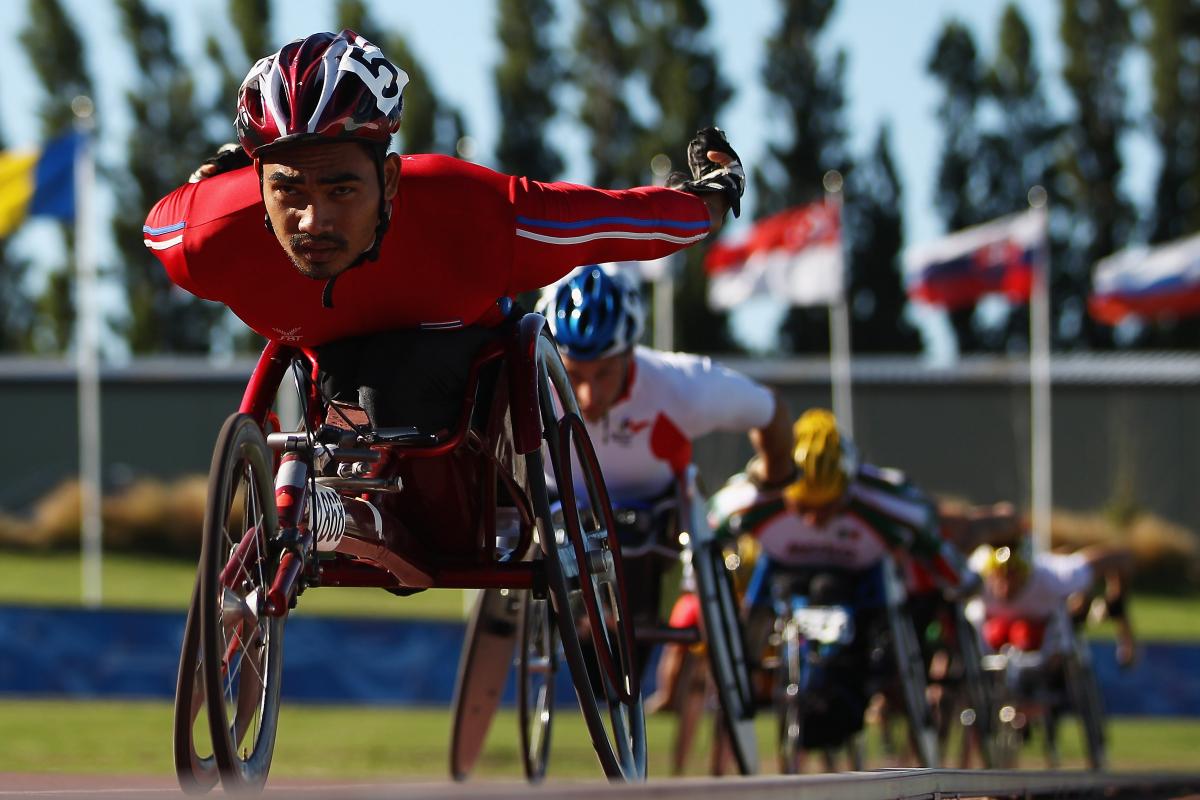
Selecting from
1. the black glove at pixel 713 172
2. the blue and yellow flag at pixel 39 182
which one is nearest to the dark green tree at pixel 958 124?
the blue and yellow flag at pixel 39 182

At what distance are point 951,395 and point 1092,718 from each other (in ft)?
98.8

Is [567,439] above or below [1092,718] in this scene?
above

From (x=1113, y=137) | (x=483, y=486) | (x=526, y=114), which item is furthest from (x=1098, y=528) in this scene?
(x=483, y=486)

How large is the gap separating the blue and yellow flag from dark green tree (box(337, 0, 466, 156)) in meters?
21.2

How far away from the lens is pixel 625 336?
806cm

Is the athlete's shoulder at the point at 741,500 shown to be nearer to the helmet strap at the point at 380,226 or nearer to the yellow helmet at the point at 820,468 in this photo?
the yellow helmet at the point at 820,468

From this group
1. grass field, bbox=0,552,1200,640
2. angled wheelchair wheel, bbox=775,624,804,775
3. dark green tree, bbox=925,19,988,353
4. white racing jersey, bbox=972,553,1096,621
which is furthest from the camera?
dark green tree, bbox=925,19,988,353

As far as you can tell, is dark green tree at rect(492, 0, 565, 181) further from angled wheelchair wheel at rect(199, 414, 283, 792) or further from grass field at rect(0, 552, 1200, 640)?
angled wheelchair wheel at rect(199, 414, 283, 792)

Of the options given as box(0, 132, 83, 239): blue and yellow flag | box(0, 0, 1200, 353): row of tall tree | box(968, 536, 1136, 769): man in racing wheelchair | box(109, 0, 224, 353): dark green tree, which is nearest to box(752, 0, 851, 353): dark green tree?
box(0, 0, 1200, 353): row of tall tree

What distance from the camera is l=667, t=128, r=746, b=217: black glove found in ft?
19.6

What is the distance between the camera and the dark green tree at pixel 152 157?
170 feet

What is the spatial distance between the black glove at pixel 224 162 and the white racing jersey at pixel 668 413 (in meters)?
2.87

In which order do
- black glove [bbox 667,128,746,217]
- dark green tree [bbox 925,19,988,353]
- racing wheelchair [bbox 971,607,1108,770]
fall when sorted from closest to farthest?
black glove [bbox 667,128,746,217] → racing wheelchair [bbox 971,607,1108,770] → dark green tree [bbox 925,19,988,353]

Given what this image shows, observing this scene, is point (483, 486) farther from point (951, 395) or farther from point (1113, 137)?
point (1113, 137)
